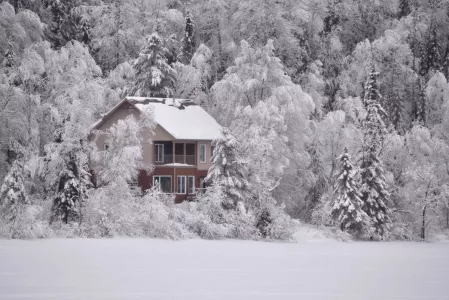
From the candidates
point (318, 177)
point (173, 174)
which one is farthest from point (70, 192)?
point (318, 177)

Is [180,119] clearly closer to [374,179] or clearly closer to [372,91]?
[374,179]

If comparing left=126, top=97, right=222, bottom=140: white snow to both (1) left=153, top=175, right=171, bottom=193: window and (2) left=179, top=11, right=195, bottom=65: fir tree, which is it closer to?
(1) left=153, top=175, right=171, bottom=193: window

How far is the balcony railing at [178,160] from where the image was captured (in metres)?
49.8

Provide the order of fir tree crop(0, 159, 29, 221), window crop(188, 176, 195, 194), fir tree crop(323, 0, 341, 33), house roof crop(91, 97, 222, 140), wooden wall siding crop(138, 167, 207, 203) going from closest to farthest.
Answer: fir tree crop(0, 159, 29, 221) → wooden wall siding crop(138, 167, 207, 203) → house roof crop(91, 97, 222, 140) → window crop(188, 176, 195, 194) → fir tree crop(323, 0, 341, 33)

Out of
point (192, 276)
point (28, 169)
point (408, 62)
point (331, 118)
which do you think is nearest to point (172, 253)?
point (192, 276)

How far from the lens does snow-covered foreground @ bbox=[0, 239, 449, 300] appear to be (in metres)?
20.1

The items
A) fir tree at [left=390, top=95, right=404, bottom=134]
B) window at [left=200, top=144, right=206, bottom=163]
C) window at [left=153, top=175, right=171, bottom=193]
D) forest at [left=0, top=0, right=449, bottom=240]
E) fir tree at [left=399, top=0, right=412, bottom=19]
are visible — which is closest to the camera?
forest at [left=0, top=0, right=449, bottom=240]

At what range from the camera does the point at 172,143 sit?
5044 cm

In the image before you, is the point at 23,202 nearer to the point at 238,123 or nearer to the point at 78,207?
the point at 78,207

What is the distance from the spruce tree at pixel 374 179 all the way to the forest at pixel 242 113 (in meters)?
0.12

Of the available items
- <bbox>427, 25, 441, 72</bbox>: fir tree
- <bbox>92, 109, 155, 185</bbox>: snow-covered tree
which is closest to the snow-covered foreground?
<bbox>92, 109, 155, 185</bbox>: snow-covered tree

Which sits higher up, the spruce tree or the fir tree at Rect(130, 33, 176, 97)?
the fir tree at Rect(130, 33, 176, 97)

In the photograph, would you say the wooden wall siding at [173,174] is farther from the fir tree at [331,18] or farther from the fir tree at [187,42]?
the fir tree at [331,18]

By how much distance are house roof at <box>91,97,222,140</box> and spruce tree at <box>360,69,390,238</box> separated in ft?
37.1
